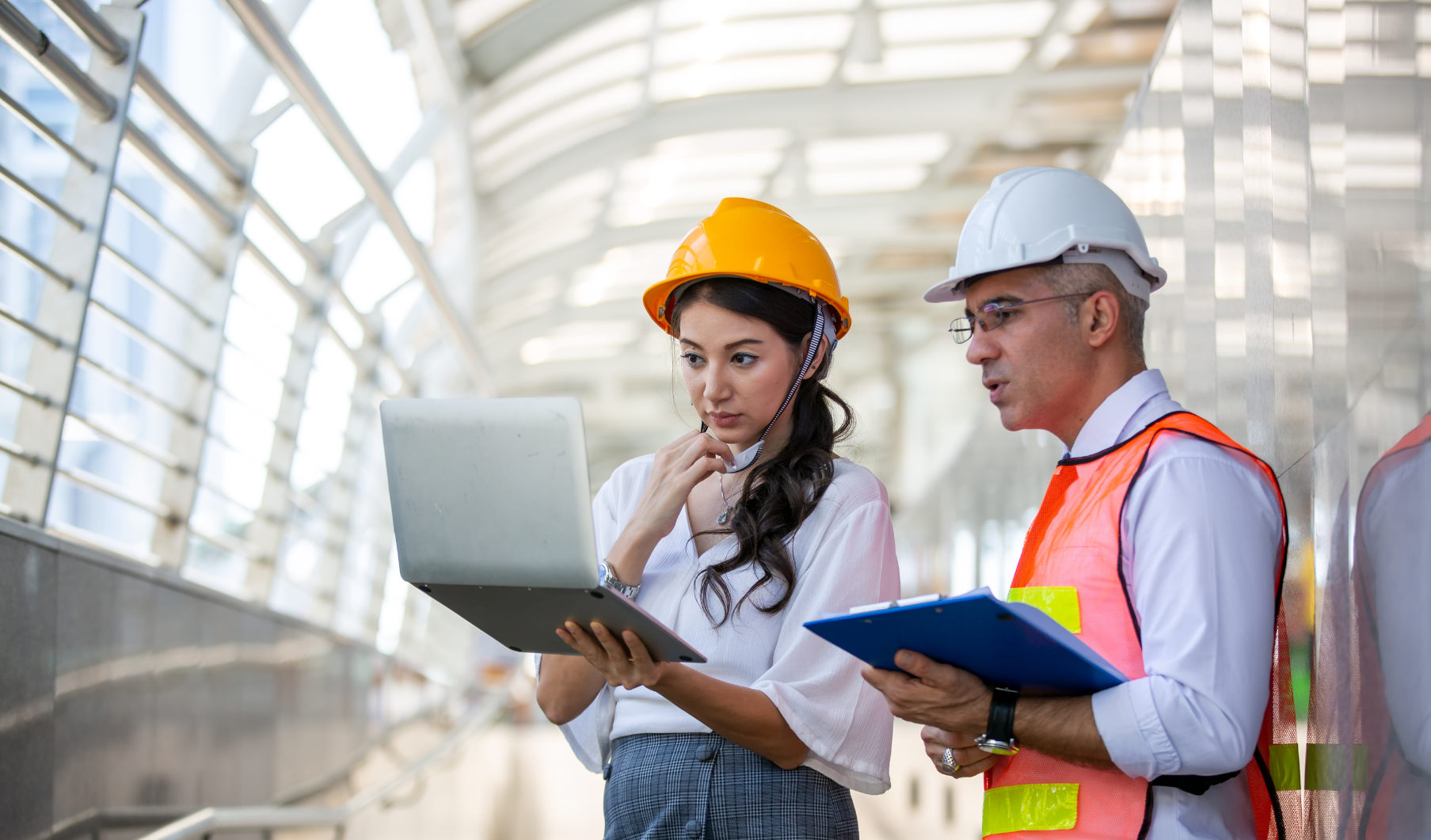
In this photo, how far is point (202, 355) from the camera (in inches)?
236

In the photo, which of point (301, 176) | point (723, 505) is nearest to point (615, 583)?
point (723, 505)

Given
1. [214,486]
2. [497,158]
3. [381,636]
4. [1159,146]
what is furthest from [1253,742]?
[497,158]

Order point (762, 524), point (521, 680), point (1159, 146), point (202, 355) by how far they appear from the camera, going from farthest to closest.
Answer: point (521, 680) < point (202, 355) < point (1159, 146) < point (762, 524)

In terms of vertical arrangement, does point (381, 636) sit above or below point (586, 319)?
below

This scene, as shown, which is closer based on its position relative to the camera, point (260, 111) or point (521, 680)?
point (260, 111)

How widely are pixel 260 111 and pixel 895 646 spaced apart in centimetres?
498

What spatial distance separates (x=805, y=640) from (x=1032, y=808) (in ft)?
1.76

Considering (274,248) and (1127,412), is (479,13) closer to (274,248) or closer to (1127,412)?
(274,248)

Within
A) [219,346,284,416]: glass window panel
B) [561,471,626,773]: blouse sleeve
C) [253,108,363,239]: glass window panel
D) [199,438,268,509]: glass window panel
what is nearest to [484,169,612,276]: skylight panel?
[253,108,363,239]: glass window panel

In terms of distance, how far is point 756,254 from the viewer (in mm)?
2926

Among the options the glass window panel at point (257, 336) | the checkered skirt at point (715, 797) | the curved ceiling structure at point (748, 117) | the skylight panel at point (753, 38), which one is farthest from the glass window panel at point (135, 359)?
the skylight panel at point (753, 38)

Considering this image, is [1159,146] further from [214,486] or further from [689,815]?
[214,486]

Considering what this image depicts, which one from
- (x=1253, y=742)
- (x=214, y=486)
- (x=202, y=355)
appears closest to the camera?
(x=1253, y=742)

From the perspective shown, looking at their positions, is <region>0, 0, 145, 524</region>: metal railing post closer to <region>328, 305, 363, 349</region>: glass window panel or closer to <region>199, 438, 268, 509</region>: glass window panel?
<region>199, 438, 268, 509</region>: glass window panel
